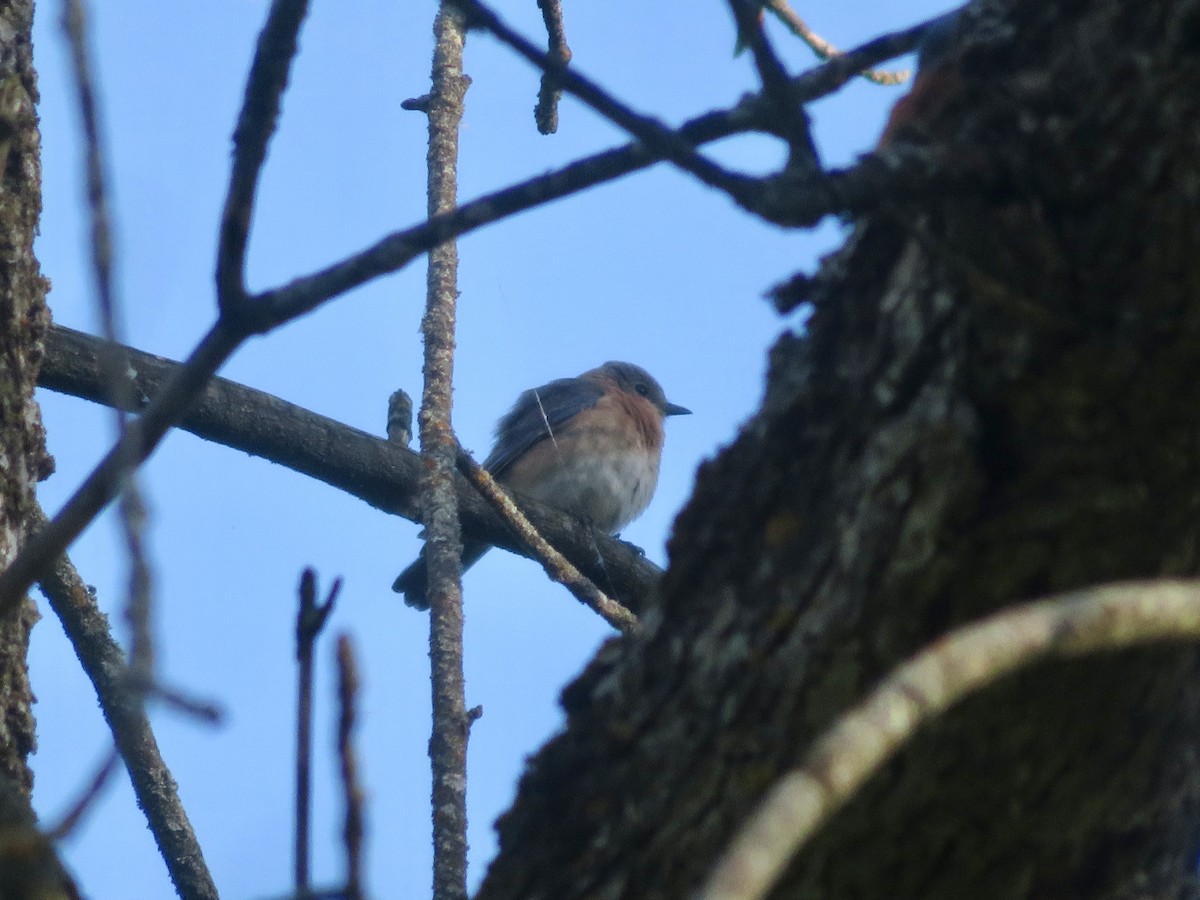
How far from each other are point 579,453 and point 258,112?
7973mm

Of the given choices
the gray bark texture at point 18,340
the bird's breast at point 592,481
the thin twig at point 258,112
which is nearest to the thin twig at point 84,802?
the thin twig at point 258,112

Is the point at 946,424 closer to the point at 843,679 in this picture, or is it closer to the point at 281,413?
the point at 843,679

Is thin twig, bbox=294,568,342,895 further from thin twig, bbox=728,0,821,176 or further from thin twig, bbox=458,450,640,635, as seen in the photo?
thin twig, bbox=458,450,640,635

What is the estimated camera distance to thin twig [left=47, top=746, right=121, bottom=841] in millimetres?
1216

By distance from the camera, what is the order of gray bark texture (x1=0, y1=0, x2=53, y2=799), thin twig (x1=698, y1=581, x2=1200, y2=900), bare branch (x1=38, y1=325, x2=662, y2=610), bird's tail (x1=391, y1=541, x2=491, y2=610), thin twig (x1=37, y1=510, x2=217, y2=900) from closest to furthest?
thin twig (x1=698, y1=581, x2=1200, y2=900)
gray bark texture (x1=0, y1=0, x2=53, y2=799)
thin twig (x1=37, y1=510, x2=217, y2=900)
bare branch (x1=38, y1=325, x2=662, y2=610)
bird's tail (x1=391, y1=541, x2=491, y2=610)

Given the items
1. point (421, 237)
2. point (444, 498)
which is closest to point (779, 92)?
point (421, 237)

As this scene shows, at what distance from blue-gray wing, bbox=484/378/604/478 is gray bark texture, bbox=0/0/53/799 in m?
6.59

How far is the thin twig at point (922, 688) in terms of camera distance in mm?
1098

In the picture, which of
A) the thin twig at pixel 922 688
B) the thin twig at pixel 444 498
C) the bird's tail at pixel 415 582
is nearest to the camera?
the thin twig at pixel 922 688

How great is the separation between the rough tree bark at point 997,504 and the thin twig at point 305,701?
24.9 inches

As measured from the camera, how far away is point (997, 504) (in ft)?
5.40

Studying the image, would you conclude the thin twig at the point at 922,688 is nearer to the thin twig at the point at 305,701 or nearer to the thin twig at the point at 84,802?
the thin twig at the point at 305,701

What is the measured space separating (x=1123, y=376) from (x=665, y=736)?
2.16 ft

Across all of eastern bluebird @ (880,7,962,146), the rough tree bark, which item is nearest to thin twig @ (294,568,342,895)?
the rough tree bark
